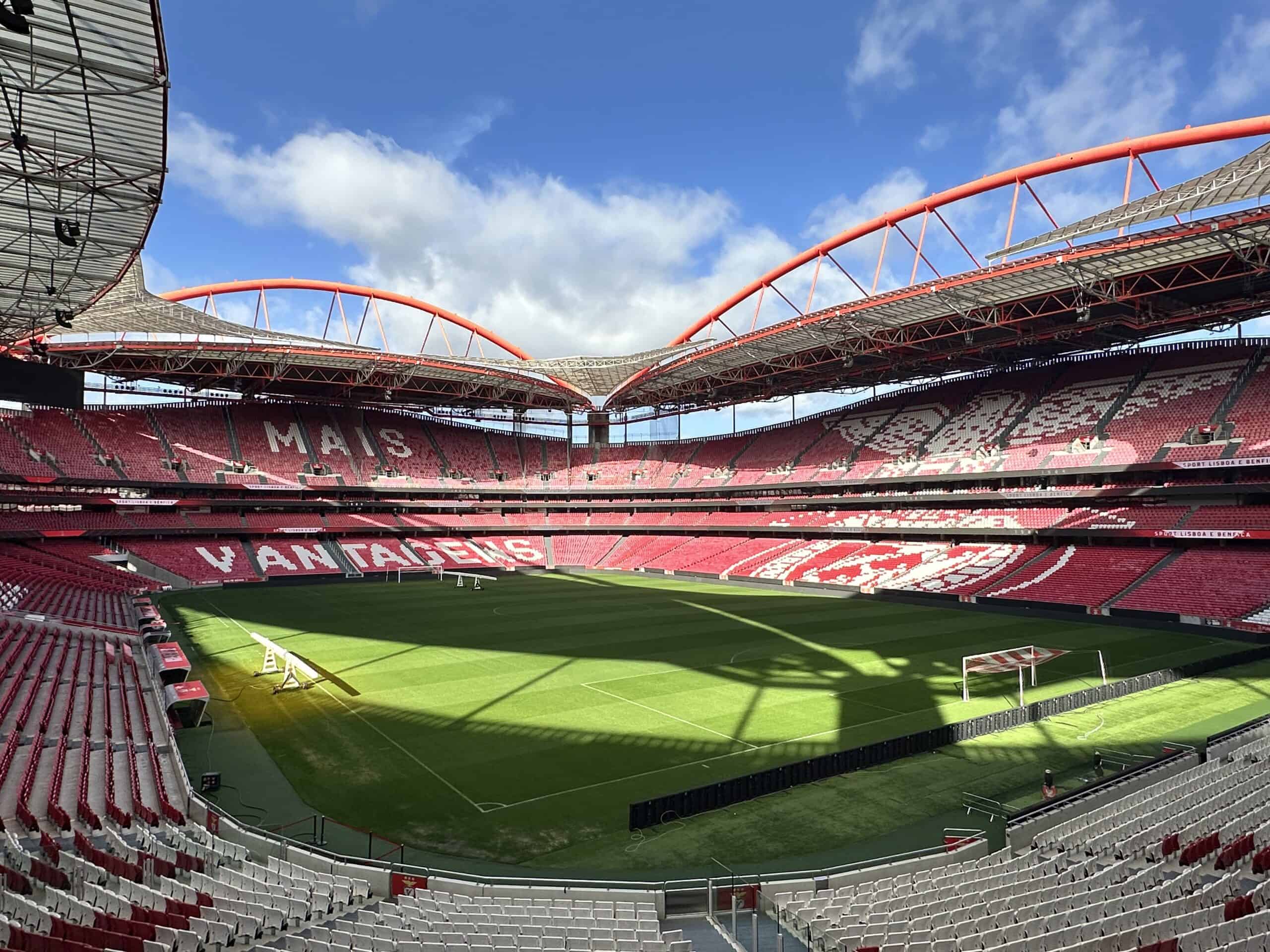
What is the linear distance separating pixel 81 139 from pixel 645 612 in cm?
3125

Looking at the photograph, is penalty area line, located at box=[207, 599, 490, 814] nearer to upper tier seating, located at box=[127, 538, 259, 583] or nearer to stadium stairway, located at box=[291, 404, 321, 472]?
upper tier seating, located at box=[127, 538, 259, 583]

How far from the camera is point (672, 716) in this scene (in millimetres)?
21422

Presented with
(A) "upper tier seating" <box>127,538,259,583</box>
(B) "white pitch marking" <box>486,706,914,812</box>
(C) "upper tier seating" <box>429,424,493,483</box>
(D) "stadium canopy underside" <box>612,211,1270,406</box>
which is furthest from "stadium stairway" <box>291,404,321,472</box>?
(B) "white pitch marking" <box>486,706,914,812</box>

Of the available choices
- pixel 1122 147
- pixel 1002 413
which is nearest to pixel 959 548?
pixel 1002 413

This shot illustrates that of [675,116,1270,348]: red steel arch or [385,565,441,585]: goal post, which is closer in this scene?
[675,116,1270,348]: red steel arch

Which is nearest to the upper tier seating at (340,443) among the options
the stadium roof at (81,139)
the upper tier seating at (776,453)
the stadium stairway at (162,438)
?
the stadium stairway at (162,438)

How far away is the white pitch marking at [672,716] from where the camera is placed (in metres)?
19.3

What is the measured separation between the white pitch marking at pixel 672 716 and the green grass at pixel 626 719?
110 mm

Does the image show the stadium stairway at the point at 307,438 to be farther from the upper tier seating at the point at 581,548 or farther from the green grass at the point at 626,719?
the green grass at the point at 626,719

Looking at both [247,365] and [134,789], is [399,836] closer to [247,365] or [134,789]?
[134,789]

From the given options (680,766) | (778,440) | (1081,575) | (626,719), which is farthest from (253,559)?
(1081,575)

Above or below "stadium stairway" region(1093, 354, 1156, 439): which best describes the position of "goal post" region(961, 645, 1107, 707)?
below

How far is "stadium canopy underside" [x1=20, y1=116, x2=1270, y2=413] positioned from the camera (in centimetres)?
2983

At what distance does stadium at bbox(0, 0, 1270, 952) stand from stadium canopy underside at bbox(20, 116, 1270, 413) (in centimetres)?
33
